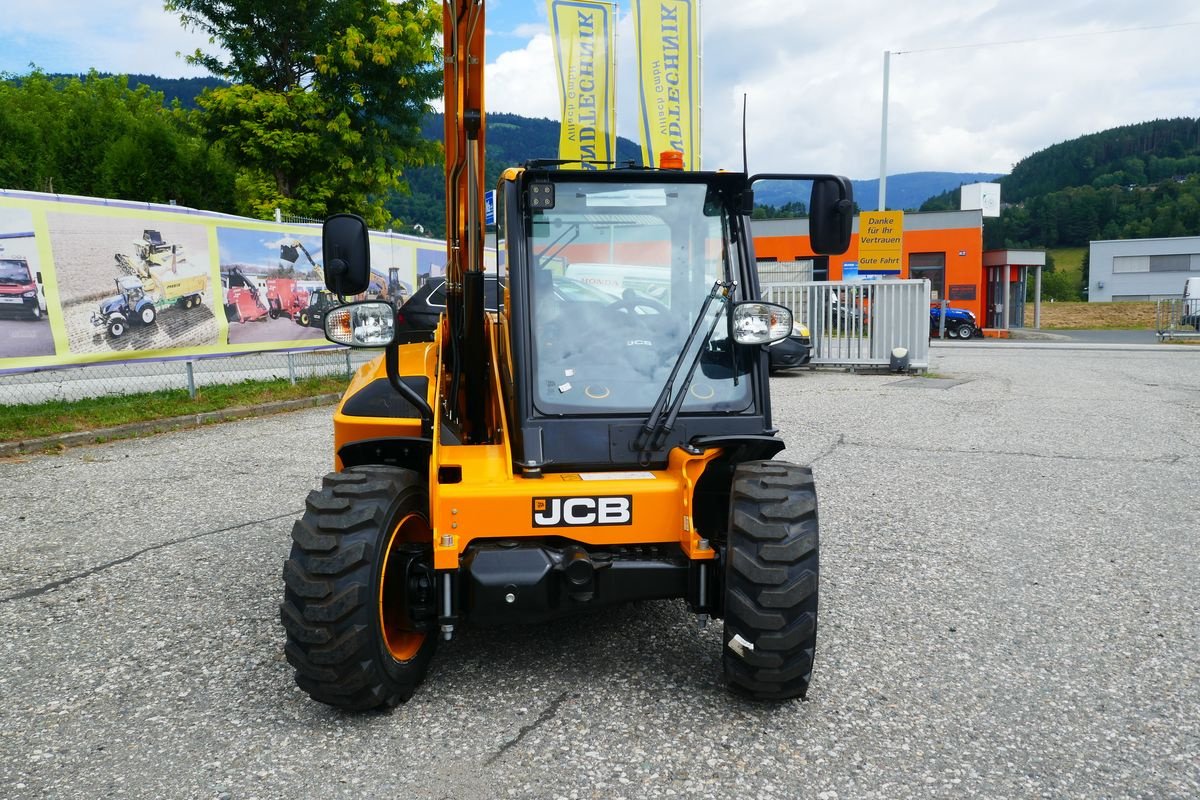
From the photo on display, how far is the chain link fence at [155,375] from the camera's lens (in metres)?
11.1

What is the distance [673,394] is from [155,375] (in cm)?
1029

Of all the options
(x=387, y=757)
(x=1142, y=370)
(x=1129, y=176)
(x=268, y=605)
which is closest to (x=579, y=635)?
(x=387, y=757)

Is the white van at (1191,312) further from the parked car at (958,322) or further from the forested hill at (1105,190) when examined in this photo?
the forested hill at (1105,190)

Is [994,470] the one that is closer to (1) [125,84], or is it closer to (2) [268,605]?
(2) [268,605]

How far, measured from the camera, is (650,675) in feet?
13.2

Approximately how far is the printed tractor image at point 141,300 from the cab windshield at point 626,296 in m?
8.92

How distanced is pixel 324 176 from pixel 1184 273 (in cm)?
7810

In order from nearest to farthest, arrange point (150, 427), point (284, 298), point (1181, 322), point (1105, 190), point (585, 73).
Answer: point (150, 427), point (284, 298), point (585, 73), point (1181, 322), point (1105, 190)

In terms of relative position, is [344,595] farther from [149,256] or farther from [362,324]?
[149,256]

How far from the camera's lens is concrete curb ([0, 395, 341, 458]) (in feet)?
31.1

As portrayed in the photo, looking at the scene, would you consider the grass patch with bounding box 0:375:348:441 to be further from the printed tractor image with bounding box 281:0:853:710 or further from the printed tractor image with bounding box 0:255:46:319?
the printed tractor image with bounding box 281:0:853:710

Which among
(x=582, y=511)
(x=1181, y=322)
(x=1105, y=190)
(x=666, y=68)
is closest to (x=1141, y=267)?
(x=1105, y=190)

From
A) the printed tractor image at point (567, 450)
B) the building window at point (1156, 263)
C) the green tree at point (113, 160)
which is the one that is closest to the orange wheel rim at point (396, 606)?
the printed tractor image at point (567, 450)

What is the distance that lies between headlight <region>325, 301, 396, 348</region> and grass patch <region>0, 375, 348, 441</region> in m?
7.40
